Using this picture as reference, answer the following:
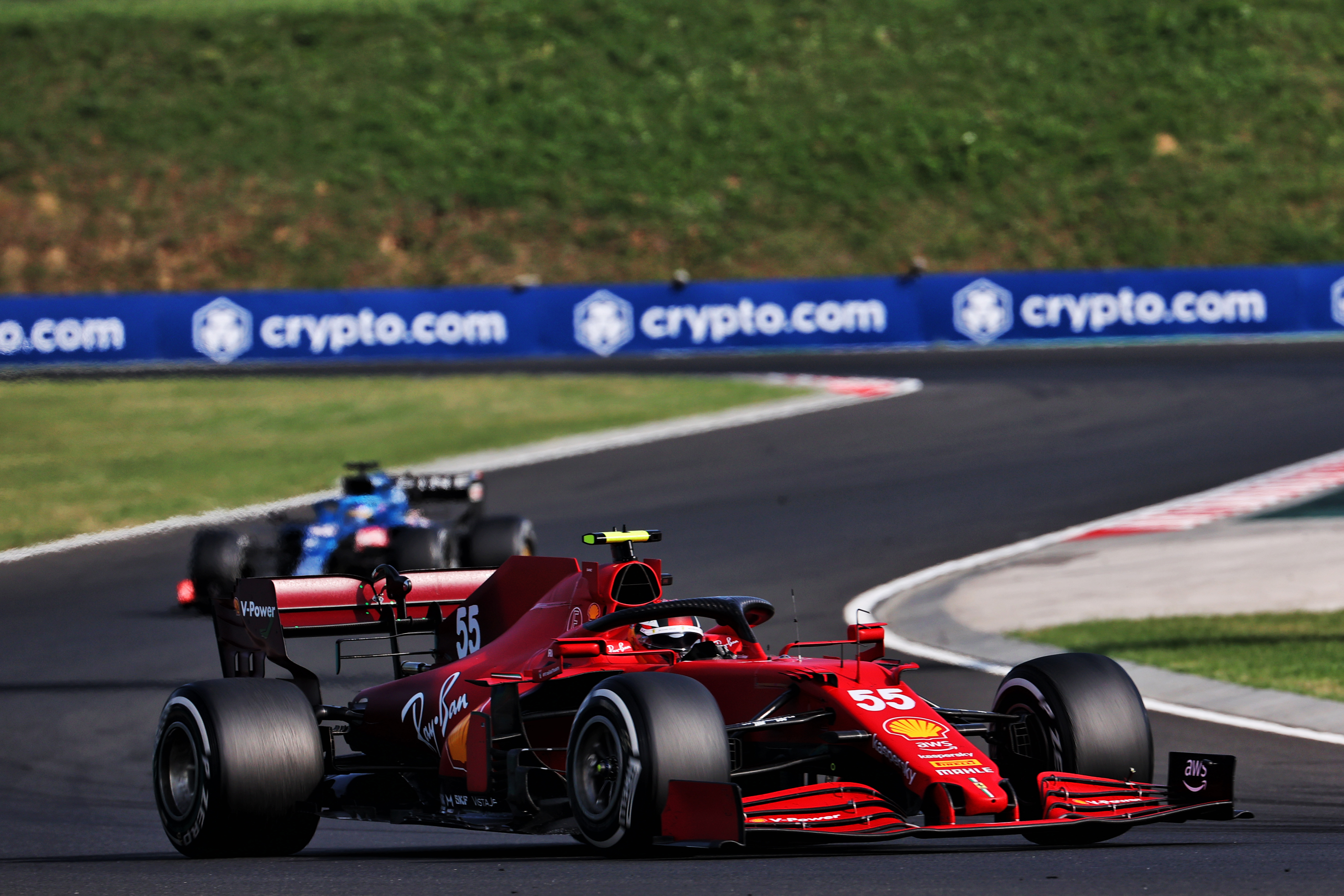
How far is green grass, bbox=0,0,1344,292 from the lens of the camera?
48312mm

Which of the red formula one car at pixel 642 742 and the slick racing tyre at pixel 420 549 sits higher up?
the slick racing tyre at pixel 420 549

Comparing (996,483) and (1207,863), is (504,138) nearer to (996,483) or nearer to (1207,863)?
(996,483)

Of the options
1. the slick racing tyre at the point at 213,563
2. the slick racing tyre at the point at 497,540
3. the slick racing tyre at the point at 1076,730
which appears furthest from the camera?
the slick racing tyre at the point at 497,540

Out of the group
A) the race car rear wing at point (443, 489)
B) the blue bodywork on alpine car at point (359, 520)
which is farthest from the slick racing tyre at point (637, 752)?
the race car rear wing at point (443, 489)

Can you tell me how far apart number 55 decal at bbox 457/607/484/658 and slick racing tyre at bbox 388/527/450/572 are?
20.8 feet

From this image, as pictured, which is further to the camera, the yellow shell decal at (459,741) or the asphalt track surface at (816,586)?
the yellow shell decal at (459,741)

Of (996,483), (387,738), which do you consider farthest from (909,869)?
(996,483)

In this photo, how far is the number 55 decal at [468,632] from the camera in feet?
29.2

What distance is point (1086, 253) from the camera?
47.2 metres

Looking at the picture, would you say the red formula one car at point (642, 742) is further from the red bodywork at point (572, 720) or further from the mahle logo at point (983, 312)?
the mahle logo at point (983, 312)

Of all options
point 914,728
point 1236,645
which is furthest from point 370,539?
point 914,728

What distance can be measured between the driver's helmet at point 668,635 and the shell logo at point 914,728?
3.81 ft

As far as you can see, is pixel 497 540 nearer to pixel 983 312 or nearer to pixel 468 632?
pixel 468 632

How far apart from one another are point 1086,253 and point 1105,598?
109ft
